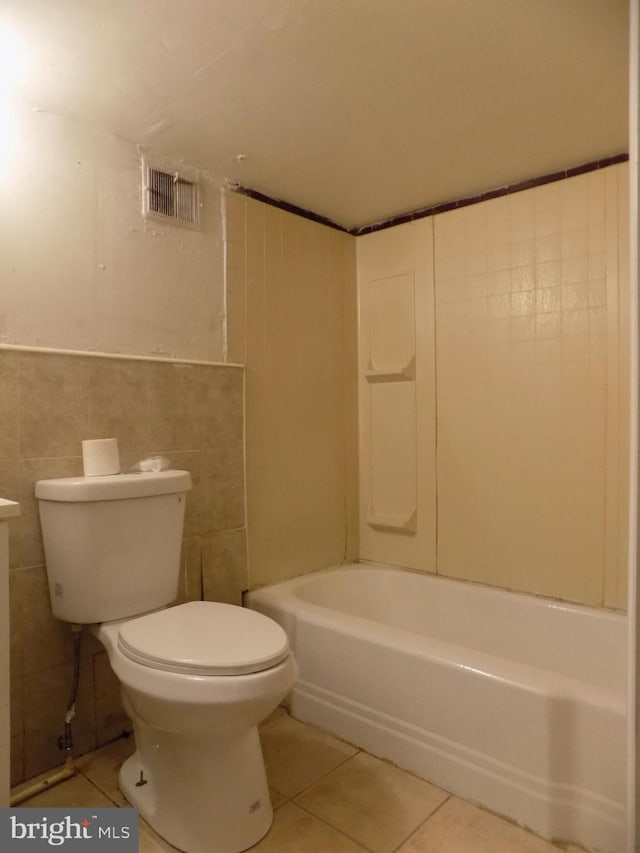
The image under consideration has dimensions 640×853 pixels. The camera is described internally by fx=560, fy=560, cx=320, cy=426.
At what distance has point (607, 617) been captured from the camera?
1.82 meters

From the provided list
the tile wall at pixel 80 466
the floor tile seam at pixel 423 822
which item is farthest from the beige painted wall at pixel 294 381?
the floor tile seam at pixel 423 822

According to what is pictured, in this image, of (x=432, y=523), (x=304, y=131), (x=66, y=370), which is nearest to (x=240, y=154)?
(x=304, y=131)

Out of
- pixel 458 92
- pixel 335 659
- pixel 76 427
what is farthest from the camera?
pixel 335 659

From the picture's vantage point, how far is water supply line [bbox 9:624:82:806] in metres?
1.51

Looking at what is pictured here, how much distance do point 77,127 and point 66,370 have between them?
2.42ft

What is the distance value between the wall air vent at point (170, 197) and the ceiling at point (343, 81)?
8cm

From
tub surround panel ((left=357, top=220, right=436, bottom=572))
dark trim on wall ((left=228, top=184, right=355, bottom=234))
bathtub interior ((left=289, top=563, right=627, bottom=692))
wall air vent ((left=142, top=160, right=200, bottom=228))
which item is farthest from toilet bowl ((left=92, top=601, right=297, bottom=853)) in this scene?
dark trim on wall ((left=228, top=184, right=355, bottom=234))

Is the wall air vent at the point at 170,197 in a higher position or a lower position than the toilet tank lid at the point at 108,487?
higher

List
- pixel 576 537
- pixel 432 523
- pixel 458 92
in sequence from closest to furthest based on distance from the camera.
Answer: pixel 458 92, pixel 576 537, pixel 432 523

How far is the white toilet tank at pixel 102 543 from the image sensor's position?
4.93 ft

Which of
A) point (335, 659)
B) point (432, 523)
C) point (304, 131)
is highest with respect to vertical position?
point (304, 131)

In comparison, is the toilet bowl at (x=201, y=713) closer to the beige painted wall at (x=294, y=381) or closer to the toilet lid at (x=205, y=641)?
the toilet lid at (x=205, y=641)

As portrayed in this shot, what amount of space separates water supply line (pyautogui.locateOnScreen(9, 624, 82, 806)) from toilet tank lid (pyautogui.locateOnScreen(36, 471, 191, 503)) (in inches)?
15.5

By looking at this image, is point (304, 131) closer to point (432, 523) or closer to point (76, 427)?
point (76, 427)
